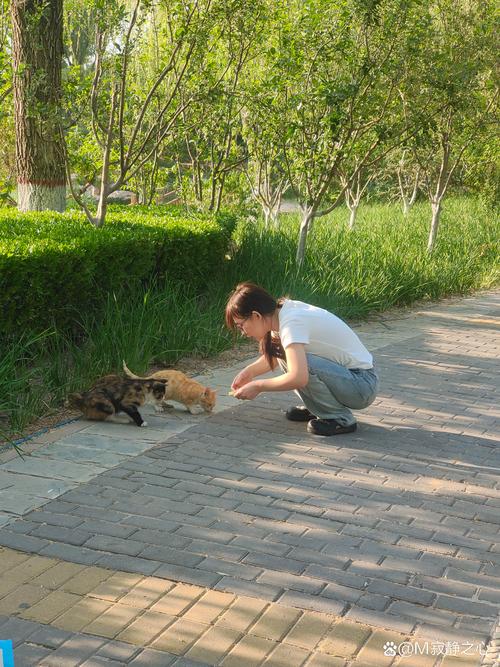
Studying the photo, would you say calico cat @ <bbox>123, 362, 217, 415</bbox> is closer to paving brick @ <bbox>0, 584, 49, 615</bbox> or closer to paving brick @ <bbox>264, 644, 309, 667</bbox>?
paving brick @ <bbox>0, 584, 49, 615</bbox>

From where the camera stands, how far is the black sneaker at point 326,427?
6.48 m

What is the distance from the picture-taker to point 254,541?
4.62 meters

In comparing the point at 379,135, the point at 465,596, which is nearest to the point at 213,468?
the point at 465,596

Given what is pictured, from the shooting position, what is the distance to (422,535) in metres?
4.81

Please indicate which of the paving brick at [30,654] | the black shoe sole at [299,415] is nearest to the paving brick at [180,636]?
the paving brick at [30,654]

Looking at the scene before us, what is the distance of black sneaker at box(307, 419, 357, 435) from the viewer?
21.2 feet

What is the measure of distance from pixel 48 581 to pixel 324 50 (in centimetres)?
890

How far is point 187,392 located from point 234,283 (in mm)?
4368

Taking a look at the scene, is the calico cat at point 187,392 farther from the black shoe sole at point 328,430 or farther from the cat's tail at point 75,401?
the black shoe sole at point 328,430

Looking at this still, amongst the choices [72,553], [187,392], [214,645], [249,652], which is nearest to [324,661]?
[249,652]

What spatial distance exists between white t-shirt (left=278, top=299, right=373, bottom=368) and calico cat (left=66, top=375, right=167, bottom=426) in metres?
1.11

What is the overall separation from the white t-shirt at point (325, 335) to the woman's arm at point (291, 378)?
0.09m

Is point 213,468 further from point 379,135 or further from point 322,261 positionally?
point 379,135

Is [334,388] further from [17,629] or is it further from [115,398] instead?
[17,629]
